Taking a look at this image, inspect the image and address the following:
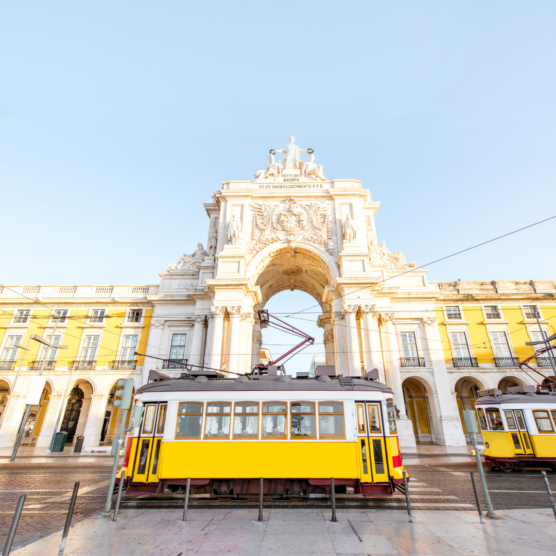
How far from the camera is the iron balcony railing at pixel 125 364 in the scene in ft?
91.1

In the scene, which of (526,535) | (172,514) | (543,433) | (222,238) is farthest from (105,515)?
(222,238)

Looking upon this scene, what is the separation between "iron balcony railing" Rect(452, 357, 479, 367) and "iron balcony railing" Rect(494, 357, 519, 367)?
1646 mm

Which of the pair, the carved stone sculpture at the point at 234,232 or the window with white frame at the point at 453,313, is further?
the window with white frame at the point at 453,313

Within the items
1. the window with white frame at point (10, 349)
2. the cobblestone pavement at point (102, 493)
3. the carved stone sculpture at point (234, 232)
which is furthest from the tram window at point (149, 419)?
the window with white frame at point (10, 349)

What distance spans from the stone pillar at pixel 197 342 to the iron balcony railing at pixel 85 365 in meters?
8.50

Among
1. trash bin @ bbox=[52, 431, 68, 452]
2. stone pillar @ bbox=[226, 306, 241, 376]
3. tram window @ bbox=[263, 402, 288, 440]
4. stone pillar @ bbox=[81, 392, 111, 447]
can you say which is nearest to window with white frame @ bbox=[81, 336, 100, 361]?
stone pillar @ bbox=[81, 392, 111, 447]

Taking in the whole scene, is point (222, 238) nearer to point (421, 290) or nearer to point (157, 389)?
point (421, 290)

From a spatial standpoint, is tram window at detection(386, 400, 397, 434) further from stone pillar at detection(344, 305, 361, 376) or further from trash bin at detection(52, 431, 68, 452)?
trash bin at detection(52, 431, 68, 452)

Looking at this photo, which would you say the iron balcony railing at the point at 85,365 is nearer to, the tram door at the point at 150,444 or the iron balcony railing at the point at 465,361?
the tram door at the point at 150,444

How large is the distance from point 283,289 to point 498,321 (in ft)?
66.2

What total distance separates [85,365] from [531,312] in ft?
125

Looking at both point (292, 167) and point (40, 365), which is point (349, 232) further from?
point (40, 365)

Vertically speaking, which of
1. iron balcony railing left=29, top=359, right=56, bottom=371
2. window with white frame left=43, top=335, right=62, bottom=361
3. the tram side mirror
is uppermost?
window with white frame left=43, top=335, right=62, bottom=361

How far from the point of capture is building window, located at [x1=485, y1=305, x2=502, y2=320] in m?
29.0
